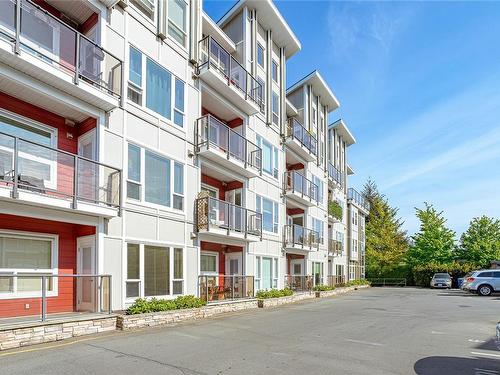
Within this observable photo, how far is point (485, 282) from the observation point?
27.5 meters

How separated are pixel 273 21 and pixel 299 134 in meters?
7.07

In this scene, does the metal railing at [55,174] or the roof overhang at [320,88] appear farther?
the roof overhang at [320,88]

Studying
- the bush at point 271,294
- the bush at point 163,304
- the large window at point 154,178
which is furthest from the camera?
the bush at point 271,294

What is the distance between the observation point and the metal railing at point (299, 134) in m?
25.7

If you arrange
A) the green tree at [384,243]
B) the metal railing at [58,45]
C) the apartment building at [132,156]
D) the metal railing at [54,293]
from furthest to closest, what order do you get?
1. the green tree at [384,243]
2. the apartment building at [132,156]
3. the metal railing at [58,45]
4. the metal railing at [54,293]

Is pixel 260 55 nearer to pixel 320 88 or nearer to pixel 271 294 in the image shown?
pixel 320 88

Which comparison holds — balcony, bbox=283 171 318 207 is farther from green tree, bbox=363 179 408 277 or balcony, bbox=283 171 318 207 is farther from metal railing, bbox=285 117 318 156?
green tree, bbox=363 179 408 277

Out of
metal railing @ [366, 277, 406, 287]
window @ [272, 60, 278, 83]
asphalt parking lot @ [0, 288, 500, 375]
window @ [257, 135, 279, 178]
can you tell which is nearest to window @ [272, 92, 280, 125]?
window @ [272, 60, 278, 83]

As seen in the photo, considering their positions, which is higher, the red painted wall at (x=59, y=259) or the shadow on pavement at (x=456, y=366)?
the red painted wall at (x=59, y=259)

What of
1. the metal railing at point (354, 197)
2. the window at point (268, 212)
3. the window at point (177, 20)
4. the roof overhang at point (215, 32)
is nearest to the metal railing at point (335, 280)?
the metal railing at point (354, 197)

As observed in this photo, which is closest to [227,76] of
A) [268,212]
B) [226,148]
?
[226,148]

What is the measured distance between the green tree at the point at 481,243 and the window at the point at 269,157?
31596mm

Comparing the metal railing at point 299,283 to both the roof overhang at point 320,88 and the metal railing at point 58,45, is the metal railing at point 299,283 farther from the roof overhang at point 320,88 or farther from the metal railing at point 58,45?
the metal railing at point 58,45

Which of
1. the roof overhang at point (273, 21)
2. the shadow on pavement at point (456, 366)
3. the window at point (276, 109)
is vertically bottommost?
the shadow on pavement at point (456, 366)
